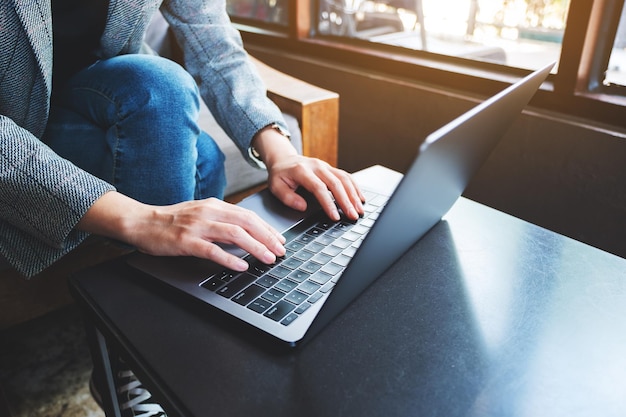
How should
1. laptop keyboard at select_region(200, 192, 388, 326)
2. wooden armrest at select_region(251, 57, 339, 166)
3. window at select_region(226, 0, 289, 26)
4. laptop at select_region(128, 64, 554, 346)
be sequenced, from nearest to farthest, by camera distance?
1. laptop at select_region(128, 64, 554, 346)
2. laptop keyboard at select_region(200, 192, 388, 326)
3. wooden armrest at select_region(251, 57, 339, 166)
4. window at select_region(226, 0, 289, 26)

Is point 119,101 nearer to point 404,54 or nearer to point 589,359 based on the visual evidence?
point 589,359

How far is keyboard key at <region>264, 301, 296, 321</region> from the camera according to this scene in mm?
589

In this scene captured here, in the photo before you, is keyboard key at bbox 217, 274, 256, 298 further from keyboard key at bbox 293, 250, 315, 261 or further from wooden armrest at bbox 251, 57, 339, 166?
wooden armrest at bbox 251, 57, 339, 166

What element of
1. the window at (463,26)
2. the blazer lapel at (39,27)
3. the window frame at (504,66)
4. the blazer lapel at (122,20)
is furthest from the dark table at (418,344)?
the window at (463,26)

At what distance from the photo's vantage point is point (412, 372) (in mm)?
536

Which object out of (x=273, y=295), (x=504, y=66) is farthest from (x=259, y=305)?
(x=504, y=66)

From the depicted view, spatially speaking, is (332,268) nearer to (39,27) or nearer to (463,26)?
(39,27)

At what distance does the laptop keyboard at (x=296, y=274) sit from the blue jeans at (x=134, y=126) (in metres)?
0.29

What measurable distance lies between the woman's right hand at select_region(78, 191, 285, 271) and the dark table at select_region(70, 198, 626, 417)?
0.17 feet

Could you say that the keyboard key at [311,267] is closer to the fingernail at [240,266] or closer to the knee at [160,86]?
the fingernail at [240,266]

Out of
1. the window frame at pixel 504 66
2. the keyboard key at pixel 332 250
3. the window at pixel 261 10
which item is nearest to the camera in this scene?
the keyboard key at pixel 332 250

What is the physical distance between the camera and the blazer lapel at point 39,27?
80 cm

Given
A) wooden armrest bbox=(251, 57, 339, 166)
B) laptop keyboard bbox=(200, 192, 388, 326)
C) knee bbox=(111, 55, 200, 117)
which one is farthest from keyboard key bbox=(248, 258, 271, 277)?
wooden armrest bbox=(251, 57, 339, 166)

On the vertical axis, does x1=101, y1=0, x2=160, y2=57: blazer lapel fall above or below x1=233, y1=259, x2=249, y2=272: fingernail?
above
